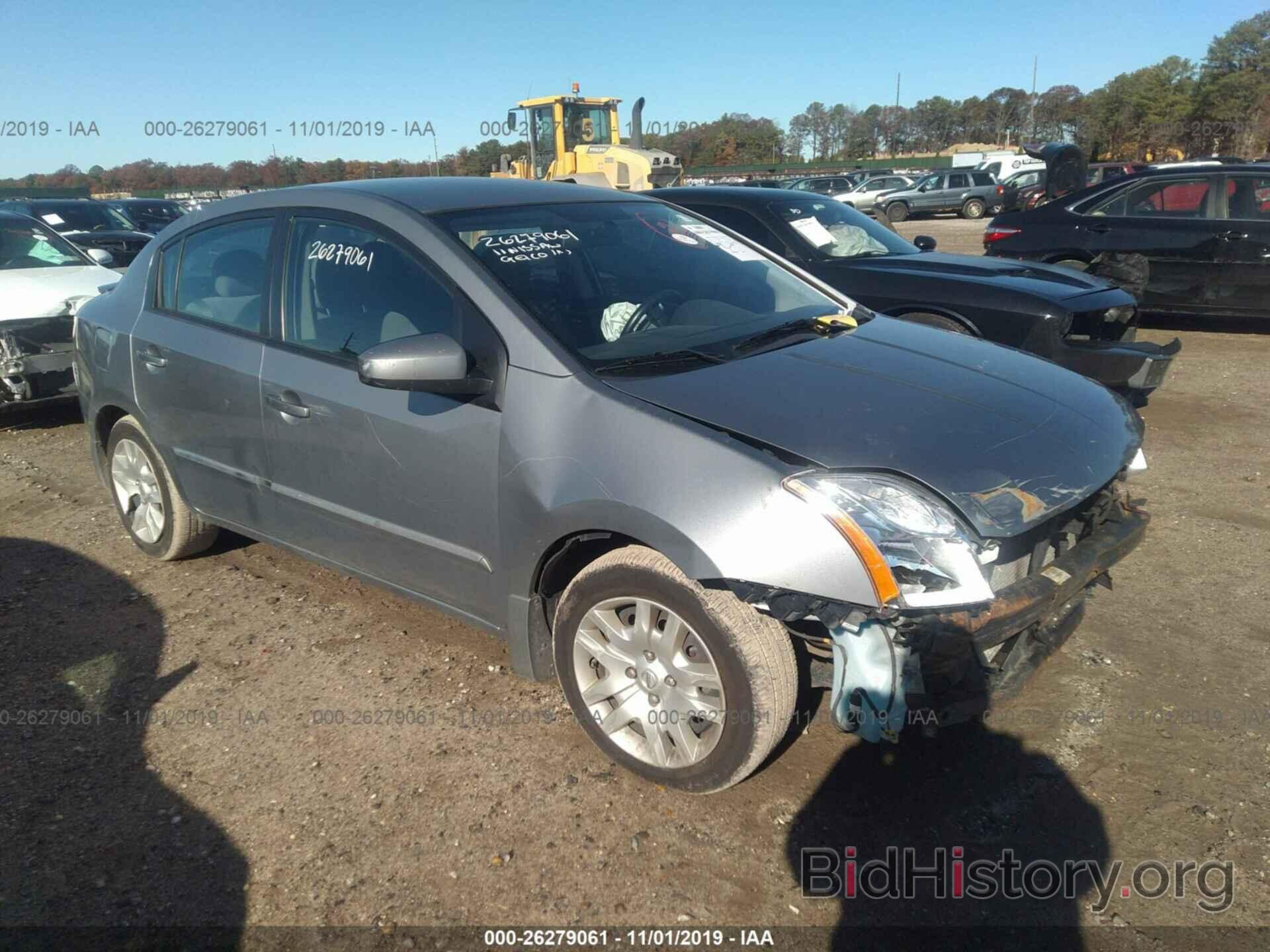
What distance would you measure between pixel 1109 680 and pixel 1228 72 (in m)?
69.6

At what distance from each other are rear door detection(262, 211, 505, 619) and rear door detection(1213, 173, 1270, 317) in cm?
806

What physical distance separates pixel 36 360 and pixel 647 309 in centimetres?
542

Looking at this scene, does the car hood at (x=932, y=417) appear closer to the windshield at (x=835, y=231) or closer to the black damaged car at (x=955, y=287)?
the black damaged car at (x=955, y=287)

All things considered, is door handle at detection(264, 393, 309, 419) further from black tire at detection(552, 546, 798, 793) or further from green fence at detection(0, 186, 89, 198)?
green fence at detection(0, 186, 89, 198)

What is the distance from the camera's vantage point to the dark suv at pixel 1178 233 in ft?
26.6

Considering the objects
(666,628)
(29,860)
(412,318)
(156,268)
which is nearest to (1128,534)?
(666,628)

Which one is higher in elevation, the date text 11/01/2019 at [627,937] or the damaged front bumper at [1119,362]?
the damaged front bumper at [1119,362]

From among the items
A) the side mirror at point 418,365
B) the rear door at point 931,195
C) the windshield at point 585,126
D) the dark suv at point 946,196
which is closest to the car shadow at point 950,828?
the side mirror at point 418,365

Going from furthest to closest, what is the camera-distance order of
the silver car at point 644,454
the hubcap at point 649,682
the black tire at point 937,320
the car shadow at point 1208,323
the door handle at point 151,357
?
the car shadow at point 1208,323, the black tire at point 937,320, the door handle at point 151,357, the hubcap at point 649,682, the silver car at point 644,454

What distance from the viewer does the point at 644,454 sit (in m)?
2.45

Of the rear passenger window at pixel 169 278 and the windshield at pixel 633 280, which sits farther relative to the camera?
the rear passenger window at pixel 169 278

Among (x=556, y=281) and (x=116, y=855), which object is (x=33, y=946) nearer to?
(x=116, y=855)

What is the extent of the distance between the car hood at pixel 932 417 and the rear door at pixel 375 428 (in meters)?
0.58

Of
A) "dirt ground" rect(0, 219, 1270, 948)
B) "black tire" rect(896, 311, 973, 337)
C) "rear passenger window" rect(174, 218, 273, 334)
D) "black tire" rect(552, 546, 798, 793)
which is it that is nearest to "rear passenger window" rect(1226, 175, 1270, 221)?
"black tire" rect(896, 311, 973, 337)
